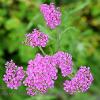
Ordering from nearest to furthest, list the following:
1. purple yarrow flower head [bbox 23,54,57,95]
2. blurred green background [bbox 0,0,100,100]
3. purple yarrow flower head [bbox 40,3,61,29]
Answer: purple yarrow flower head [bbox 23,54,57,95] → purple yarrow flower head [bbox 40,3,61,29] → blurred green background [bbox 0,0,100,100]

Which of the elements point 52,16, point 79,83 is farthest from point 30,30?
point 79,83

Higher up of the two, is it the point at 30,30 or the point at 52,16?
the point at 30,30

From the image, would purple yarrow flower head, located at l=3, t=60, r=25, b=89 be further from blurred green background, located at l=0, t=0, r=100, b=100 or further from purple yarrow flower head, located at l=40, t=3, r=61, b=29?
blurred green background, located at l=0, t=0, r=100, b=100

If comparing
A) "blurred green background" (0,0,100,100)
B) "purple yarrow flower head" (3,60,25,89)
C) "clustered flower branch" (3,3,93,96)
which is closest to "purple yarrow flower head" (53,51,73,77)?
"clustered flower branch" (3,3,93,96)

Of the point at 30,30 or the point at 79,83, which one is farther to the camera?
the point at 30,30

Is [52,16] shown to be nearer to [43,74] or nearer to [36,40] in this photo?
[36,40]

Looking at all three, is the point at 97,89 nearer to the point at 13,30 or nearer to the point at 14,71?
the point at 13,30

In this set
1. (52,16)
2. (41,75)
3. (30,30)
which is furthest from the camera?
(30,30)

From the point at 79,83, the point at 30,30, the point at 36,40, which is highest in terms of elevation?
the point at 30,30

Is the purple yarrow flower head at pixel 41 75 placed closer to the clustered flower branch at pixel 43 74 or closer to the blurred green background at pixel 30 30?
the clustered flower branch at pixel 43 74

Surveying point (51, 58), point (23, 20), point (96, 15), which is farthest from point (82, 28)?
point (51, 58)
